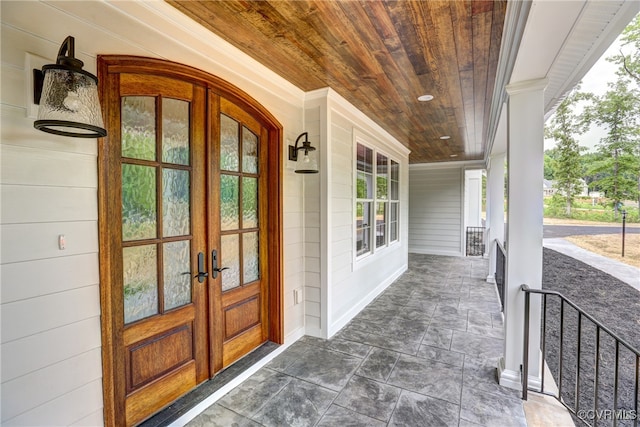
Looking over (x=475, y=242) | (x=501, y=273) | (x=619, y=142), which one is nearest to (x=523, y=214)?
(x=619, y=142)

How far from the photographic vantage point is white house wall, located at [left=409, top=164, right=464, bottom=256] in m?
8.34

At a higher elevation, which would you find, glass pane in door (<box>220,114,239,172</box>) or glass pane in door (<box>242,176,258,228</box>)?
glass pane in door (<box>220,114,239,172</box>)

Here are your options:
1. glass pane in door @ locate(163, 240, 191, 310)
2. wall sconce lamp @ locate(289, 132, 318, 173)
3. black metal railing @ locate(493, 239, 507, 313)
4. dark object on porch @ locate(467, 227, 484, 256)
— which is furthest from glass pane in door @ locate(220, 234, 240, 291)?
dark object on porch @ locate(467, 227, 484, 256)

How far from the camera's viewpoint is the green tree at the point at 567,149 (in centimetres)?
399

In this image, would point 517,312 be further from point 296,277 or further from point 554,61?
point 296,277

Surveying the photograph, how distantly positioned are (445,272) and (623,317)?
9.08ft

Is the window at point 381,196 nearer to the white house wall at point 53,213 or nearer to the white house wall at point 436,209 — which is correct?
the white house wall at point 53,213

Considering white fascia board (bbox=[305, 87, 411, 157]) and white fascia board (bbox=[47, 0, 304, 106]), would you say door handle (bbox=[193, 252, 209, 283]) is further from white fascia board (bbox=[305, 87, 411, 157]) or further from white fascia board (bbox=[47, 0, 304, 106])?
white fascia board (bbox=[305, 87, 411, 157])

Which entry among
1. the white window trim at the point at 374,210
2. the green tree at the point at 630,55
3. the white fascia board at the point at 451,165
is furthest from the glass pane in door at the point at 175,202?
the white fascia board at the point at 451,165

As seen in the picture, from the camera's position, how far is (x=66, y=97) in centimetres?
116

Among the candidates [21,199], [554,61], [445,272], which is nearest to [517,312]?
[554,61]

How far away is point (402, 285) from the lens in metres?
5.32

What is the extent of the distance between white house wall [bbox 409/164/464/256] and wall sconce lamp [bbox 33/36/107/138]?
8676 mm

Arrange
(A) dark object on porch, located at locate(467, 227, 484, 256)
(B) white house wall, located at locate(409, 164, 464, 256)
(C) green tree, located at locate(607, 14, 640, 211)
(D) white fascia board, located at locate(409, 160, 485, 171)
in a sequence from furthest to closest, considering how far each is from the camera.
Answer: (A) dark object on porch, located at locate(467, 227, 484, 256) → (B) white house wall, located at locate(409, 164, 464, 256) → (D) white fascia board, located at locate(409, 160, 485, 171) → (C) green tree, located at locate(607, 14, 640, 211)
